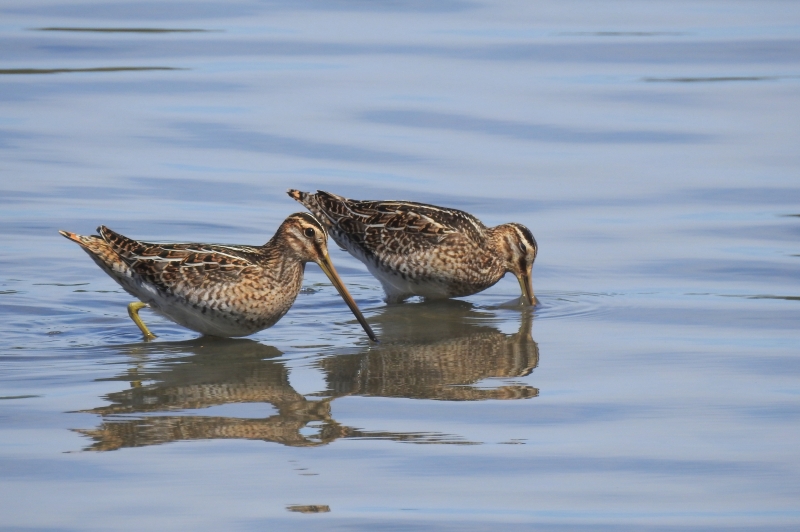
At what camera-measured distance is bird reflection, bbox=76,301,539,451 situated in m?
7.19

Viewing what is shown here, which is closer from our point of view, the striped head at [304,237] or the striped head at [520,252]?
the striped head at [304,237]

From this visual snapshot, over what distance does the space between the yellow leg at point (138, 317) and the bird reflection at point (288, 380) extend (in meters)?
0.20

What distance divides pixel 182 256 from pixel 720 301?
366 cm

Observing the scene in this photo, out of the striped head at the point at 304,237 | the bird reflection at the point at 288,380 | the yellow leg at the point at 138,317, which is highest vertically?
the striped head at the point at 304,237

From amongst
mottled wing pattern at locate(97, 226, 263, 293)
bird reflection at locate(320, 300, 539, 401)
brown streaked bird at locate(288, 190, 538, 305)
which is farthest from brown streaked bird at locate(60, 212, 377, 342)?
brown streaked bird at locate(288, 190, 538, 305)

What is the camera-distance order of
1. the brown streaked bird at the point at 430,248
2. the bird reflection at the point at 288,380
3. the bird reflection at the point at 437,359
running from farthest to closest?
the brown streaked bird at the point at 430,248 < the bird reflection at the point at 437,359 < the bird reflection at the point at 288,380

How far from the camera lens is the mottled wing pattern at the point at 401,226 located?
1112cm

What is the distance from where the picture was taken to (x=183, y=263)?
942 cm

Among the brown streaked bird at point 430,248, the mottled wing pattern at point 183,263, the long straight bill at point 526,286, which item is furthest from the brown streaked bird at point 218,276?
the long straight bill at point 526,286

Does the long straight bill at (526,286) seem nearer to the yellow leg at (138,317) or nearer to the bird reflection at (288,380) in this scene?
the bird reflection at (288,380)

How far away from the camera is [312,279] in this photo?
36.6ft

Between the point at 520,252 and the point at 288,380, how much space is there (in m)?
3.03

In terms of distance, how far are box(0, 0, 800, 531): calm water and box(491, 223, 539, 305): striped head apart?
25 cm

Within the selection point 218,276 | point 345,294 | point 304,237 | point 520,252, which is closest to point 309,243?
point 304,237
